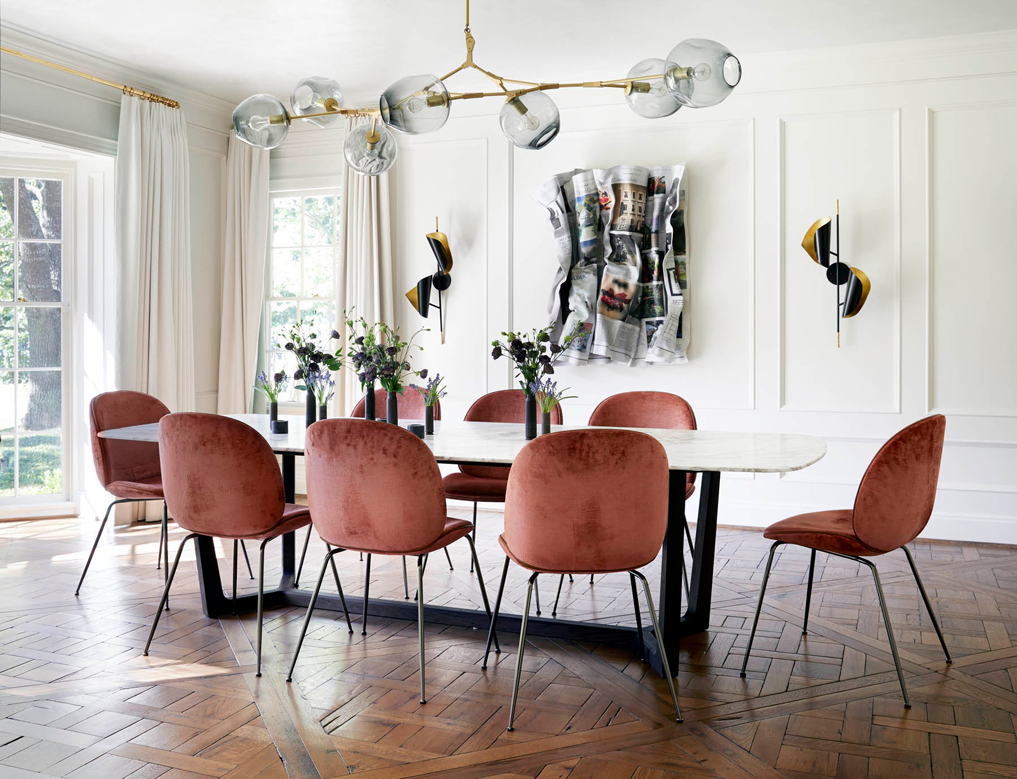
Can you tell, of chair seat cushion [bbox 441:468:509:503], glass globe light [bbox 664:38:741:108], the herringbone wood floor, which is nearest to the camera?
the herringbone wood floor

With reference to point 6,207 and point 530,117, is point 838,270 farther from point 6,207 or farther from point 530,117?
point 6,207

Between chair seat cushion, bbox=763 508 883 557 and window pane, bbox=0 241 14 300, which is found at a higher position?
window pane, bbox=0 241 14 300

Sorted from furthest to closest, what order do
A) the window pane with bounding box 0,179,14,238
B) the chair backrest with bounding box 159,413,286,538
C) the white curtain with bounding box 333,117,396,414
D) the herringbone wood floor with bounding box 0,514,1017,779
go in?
the white curtain with bounding box 333,117,396,414 → the window pane with bounding box 0,179,14,238 → the chair backrest with bounding box 159,413,286,538 → the herringbone wood floor with bounding box 0,514,1017,779

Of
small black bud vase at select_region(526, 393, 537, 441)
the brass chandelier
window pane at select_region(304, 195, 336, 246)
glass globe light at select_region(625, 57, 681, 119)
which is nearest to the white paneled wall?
window pane at select_region(304, 195, 336, 246)

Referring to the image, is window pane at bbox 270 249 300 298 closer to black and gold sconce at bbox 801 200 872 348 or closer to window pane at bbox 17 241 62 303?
window pane at bbox 17 241 62 303

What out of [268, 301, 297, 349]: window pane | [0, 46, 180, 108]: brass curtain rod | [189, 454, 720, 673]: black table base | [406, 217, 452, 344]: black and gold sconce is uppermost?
[0, 46, 180, 108]: brass curtain rod

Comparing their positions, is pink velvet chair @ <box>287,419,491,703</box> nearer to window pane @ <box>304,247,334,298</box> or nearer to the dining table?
the dining table

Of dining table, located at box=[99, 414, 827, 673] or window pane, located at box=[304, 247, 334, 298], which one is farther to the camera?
window pane, located at box=[304, 247, 334, 298]

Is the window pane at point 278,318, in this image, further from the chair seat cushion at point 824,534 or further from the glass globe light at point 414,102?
the chair seat cushion at point 824,534

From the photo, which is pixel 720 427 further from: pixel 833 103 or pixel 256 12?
pixel 256 12

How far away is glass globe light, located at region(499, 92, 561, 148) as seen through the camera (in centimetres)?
304

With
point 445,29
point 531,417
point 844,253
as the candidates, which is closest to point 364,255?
point 445,29

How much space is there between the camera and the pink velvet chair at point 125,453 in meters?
4.09

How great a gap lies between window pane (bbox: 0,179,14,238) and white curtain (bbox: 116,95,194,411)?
810mm
